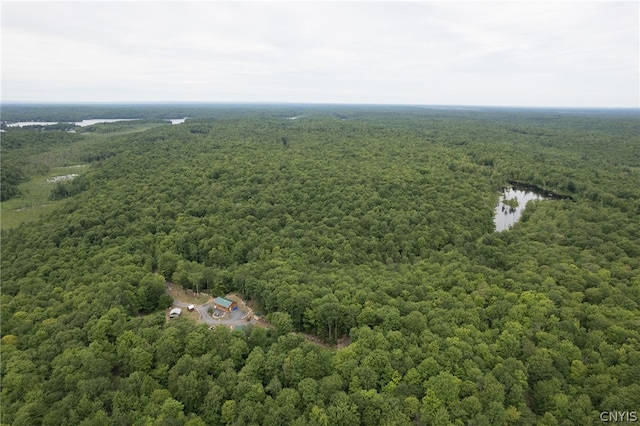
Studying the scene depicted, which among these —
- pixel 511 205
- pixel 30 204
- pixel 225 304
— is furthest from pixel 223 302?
pixel 511 205

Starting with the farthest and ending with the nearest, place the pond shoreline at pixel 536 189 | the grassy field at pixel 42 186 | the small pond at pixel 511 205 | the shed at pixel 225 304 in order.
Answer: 1. the pond shoreline at pixel 536 189
2. the grassy field at pixel 42 186
3. the small pond at pixel 511 205
4. the shed at pixel 225 304

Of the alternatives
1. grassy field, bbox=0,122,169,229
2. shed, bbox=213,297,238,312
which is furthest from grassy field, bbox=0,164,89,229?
shed, bbox=213,297,238,312

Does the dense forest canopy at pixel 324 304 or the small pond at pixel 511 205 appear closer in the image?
the dense forest canopy at pixel 324 304

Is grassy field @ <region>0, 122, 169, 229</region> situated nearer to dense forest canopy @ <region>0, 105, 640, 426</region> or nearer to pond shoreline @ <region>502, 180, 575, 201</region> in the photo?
dense forest canopy @ <region>0, 105, 640, 426</region>

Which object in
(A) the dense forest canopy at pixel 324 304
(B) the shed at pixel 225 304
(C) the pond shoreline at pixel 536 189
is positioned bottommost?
(B) the shed at pixel 225 304

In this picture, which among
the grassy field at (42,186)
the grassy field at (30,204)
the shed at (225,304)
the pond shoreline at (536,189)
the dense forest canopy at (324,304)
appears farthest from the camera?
the pond shoreline at (536,189)

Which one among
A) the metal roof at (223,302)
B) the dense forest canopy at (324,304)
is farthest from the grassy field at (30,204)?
the metal roof at (223,302)

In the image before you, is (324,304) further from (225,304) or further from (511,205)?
(511,205)

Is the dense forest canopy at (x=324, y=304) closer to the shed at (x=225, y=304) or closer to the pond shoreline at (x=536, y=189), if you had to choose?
the shed at (x=225, y=304)
